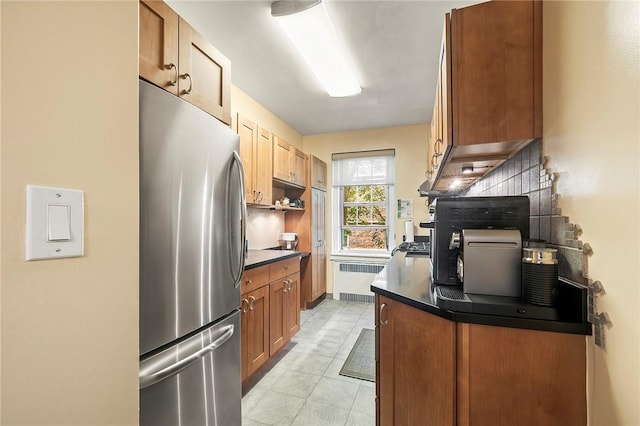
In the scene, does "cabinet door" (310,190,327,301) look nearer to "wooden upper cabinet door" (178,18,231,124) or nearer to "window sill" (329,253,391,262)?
"window sill" (329,253,391,262)

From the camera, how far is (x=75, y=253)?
0.54 meters

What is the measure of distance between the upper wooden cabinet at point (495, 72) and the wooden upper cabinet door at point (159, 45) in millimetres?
1258

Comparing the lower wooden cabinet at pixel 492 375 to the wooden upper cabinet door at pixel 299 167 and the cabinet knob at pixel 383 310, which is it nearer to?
the cabinet knob at pixel 383 310

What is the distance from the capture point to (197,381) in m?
1.23

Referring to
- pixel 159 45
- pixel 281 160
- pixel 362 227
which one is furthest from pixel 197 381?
pixel 362 227

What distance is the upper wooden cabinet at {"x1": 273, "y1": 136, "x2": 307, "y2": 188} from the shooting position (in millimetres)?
3188

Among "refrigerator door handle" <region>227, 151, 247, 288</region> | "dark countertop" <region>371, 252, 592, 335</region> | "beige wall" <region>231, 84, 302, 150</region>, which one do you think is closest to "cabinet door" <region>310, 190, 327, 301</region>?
"beige wall" <region>231, 84, 302, 150</region>

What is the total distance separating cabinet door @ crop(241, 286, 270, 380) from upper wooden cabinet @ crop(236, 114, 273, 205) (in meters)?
0.97

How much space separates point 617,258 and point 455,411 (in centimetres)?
72

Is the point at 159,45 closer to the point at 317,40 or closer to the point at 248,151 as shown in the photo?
the point at 317,40

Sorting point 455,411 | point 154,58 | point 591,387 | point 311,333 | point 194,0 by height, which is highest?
point 194,0

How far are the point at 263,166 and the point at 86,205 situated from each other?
95.3 inches

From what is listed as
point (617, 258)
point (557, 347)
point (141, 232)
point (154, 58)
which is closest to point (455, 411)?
point (557, 347)

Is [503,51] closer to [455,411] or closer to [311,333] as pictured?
[455,411]
